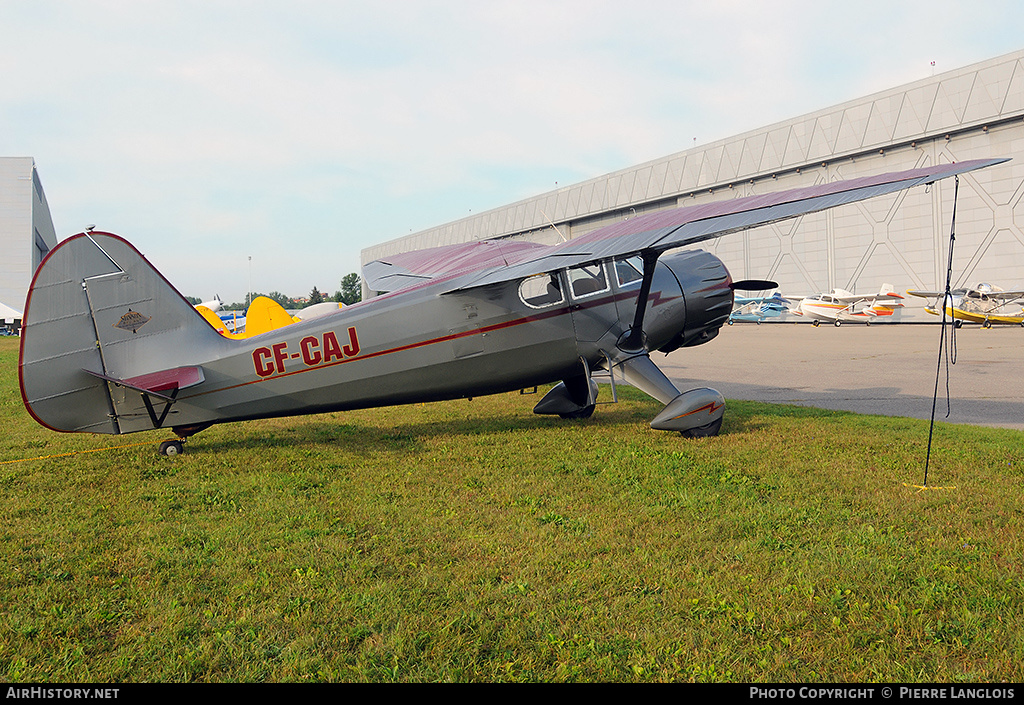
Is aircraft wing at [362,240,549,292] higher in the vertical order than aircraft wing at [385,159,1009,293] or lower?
higher

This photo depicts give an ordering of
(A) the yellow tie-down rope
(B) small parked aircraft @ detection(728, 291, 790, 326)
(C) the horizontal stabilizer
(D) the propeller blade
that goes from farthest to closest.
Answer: (B) small parked aircraft @ detection(728, 291, 790, 326) < (D) the propeller blade < (C) the horizontal stabilizer < (A) the yellow tie-down rope

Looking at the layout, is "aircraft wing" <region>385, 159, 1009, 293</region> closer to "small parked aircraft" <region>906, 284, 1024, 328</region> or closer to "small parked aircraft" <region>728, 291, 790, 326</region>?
"small parked aircraft" <region>906, 284, 1024, 328</region>

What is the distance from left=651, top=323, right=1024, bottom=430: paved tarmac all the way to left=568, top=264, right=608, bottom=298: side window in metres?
4.73

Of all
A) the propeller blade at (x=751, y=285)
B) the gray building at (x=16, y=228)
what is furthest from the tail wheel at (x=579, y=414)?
the gray building at (x=16, y=228)

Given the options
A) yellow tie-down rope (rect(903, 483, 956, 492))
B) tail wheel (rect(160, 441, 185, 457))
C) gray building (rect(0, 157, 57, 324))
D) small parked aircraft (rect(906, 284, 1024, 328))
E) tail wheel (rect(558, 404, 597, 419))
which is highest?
gray building (rect(0, 157, 57, 324))

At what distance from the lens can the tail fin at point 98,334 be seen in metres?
6.56

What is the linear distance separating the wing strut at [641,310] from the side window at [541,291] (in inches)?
39.1

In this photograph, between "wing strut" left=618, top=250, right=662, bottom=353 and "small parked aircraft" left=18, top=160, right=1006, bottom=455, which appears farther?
"wing strut" left=618, top=250, right=662, bottom=353

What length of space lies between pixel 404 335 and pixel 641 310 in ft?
9.83

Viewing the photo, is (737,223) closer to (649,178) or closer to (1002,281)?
(1002,281)

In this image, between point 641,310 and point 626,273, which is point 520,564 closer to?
point 641,310

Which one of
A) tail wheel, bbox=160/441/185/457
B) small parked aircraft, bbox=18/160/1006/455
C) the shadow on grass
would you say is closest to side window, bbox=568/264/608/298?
small parked aircraft, bbox=18/160/1006/455

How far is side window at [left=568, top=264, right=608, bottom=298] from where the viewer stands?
8539 mm
